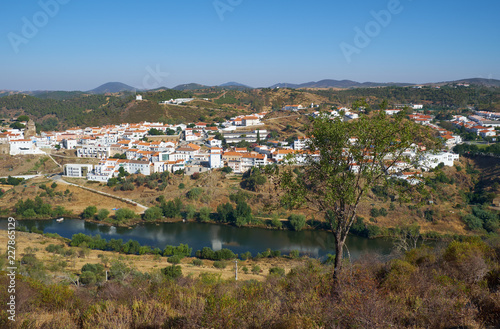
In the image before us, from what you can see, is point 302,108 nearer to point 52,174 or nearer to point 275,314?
point 52,174

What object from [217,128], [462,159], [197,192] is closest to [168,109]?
[217,128]

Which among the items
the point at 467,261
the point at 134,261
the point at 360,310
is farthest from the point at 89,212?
the point at 360,310

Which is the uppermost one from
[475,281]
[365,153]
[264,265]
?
[365,153]

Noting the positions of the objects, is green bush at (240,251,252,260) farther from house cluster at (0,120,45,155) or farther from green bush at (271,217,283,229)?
house cluster at (0,120,45,155)

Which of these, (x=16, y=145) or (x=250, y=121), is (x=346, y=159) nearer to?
(x=16, y=145)

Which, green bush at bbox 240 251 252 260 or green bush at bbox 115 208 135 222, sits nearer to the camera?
green bush at bbox 240 251 252 260

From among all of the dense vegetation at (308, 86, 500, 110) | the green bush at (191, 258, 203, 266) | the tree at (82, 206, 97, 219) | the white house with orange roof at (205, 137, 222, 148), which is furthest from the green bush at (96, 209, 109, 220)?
the dense vegetation at (308, 86, 500, 110)
